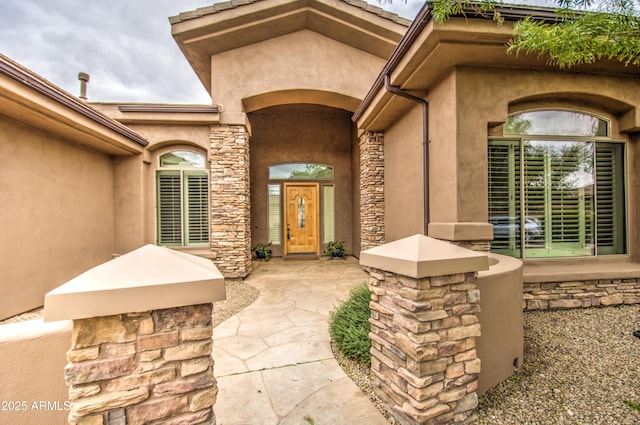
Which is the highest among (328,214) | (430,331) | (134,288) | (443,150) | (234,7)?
(234,7)

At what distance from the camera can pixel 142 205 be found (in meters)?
6.07

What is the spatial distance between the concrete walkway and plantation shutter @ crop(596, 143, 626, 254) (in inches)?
172

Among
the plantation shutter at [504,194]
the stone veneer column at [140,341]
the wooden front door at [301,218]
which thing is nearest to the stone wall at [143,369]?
the stone veneer column at [140,341]

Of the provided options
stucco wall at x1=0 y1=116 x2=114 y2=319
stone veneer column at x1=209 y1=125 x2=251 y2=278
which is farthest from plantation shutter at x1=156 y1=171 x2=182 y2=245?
stucco wall at x1=0 y1=116 x2=114 y2=319

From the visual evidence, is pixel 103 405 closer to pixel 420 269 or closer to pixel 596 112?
pixel 420 269

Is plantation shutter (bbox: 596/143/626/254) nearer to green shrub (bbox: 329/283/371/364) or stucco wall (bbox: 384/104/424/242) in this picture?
stucco wall (bbox: 384/104/424/242)

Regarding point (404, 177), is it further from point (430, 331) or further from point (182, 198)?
point (182, 198)

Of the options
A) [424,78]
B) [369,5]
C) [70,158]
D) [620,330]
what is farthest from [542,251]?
[70,158]

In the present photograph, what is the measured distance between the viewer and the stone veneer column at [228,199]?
6090 mm

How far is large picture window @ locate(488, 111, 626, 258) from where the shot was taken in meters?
4.13

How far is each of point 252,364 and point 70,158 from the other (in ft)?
16.4

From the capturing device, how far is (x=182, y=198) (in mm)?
6461

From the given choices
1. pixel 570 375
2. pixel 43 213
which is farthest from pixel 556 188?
pixel 43 213

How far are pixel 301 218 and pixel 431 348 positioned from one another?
7336 millimetres
